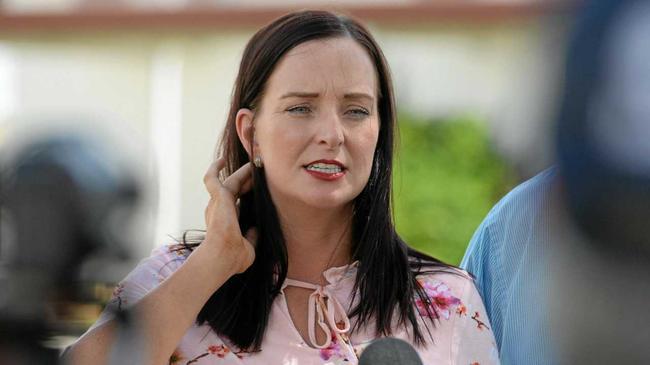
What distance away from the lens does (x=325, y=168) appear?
8.61ft

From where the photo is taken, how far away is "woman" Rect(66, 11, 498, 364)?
→ 2.59m

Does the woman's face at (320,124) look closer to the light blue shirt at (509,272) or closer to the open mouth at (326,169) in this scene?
the open mouth at (326,169)

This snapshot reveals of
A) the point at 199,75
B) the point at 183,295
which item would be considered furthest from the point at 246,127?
the point at 199,75

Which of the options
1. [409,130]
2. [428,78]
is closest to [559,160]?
[409,130]

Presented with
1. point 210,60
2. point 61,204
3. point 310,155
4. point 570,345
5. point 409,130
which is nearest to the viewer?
point 61,204

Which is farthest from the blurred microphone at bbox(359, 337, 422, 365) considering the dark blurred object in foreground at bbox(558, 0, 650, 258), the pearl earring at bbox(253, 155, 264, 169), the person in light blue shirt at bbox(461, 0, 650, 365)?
the pearl earring at bbox(253, 155, 264, 169)

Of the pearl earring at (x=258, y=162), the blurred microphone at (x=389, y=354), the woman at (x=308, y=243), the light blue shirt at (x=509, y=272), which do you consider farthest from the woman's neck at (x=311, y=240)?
the blurred microphone at (x=389, y=354)

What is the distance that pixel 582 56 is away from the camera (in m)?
0.85

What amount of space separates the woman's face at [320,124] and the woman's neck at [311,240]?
0.29ft

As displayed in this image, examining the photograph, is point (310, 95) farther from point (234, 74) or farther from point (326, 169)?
point (234, 74)

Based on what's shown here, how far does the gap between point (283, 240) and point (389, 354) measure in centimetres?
157

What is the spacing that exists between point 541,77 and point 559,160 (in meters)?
0.07

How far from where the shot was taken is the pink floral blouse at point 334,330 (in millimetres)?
2570

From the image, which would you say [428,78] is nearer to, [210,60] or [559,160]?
[210,60]
